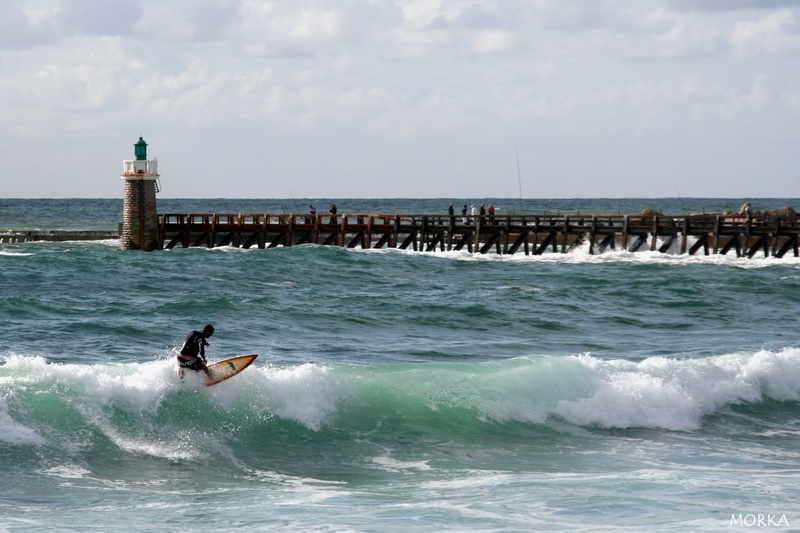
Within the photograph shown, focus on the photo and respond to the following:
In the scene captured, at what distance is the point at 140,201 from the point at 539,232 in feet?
60.5

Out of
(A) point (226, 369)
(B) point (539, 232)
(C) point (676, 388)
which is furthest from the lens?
(B) point (539, 232)

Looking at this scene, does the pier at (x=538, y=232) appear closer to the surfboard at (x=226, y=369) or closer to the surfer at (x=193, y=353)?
the surfboard at (x=226, y=369)

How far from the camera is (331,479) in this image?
13648 millimetres

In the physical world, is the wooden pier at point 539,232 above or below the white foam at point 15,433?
above

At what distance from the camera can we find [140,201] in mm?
49875

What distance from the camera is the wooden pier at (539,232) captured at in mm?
47969

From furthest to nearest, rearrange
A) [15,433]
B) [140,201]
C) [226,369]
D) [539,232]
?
1. [539,232]
2. [140,201]
3. [226,369]
4. [15,433]

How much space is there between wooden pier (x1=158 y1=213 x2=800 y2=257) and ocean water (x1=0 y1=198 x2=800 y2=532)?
18.4 metres

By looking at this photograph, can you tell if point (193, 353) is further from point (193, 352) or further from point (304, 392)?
point (304, 392)

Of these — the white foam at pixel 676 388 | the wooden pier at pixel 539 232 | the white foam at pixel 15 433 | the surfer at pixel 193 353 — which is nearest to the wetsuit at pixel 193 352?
the surfer at pixel 193 353

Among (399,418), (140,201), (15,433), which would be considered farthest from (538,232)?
(15,433)

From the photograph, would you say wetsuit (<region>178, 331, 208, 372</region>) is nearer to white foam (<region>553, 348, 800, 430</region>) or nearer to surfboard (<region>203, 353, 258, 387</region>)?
surfboard (<region>203, 353, 258, 387</region>)

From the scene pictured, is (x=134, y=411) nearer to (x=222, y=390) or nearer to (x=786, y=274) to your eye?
(x=222, y=390)

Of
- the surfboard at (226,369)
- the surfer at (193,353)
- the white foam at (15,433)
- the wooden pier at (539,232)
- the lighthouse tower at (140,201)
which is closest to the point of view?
the white foam at (15,433)
